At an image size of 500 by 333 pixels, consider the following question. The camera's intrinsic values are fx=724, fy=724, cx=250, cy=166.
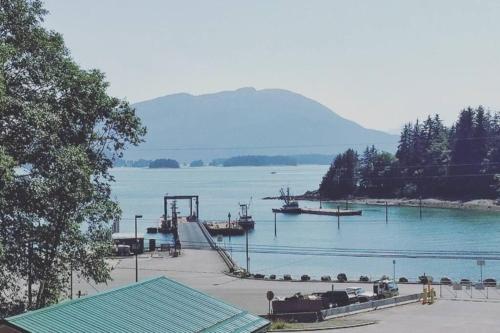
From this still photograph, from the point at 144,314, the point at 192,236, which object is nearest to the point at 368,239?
the point at 192,236

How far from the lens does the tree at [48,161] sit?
1934 cm

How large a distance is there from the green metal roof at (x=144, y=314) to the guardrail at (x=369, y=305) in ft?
45.9

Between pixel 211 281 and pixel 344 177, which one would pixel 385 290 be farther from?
pixel 344 177

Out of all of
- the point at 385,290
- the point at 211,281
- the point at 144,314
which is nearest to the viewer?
the point at 144,314

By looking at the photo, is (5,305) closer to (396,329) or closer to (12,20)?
(12,20)

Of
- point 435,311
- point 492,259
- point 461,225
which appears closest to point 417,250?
point 492,259

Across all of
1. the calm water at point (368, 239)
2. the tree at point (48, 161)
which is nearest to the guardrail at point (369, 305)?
the tree at point (48, 161)

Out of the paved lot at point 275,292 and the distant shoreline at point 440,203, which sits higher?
the distant shoreline at point 440,203

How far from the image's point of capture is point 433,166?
15575 centimetres

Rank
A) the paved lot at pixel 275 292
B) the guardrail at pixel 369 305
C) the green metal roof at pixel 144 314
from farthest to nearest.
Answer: the guardrail at pixel 369 305
the paved lot at pixel 275 292
the green metal roof at pixel 144 314

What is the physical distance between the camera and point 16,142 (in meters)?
19.6

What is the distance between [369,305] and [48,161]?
18.9 m

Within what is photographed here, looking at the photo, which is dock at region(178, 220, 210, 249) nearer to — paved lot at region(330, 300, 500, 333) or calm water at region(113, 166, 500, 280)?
calm water at region(113, 166, 500, 280)

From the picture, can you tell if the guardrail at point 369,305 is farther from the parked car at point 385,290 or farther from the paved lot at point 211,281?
the paved lot at point 211,281
